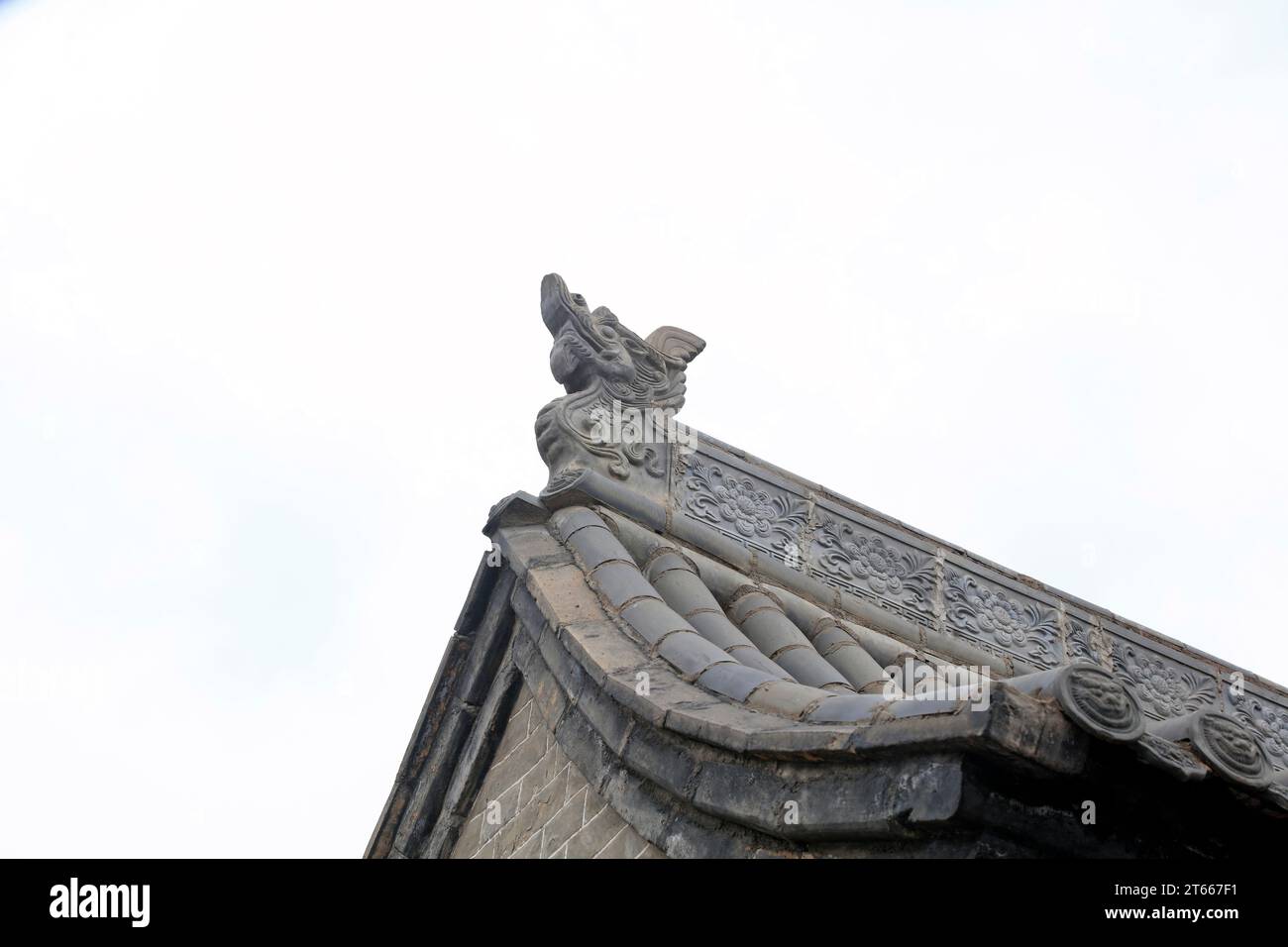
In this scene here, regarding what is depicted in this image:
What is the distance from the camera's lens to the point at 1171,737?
3666 mm

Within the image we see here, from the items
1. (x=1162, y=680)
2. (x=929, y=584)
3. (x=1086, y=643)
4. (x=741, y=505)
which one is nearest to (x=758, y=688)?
(x=741, y=505)

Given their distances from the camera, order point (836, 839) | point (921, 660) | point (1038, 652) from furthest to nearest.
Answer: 1. point (1038, 652)
2. point (921, 660)
3. point (836, 839)

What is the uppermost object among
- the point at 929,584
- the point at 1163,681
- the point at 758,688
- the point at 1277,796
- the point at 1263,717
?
the point at 929,584

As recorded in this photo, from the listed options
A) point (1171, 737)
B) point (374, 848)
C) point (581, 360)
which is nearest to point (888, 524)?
point (581, 360)

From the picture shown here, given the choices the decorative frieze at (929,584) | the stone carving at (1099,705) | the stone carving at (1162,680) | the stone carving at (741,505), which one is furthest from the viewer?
the stone carving at (1162,680)

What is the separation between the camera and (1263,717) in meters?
8.52

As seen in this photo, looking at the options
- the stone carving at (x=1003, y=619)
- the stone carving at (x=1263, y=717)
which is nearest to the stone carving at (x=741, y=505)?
the stone carving at (x=1003, y=619)

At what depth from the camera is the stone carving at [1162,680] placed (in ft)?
27.5

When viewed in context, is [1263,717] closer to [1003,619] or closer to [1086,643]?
[1086,643]

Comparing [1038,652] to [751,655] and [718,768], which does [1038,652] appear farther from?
[718,768]

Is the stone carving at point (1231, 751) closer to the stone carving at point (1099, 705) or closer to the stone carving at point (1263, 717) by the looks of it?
the stone carving at point (1099, 705)

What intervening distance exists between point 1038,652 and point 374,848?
3.52m

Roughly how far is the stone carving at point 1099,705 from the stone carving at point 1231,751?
0.19 m
